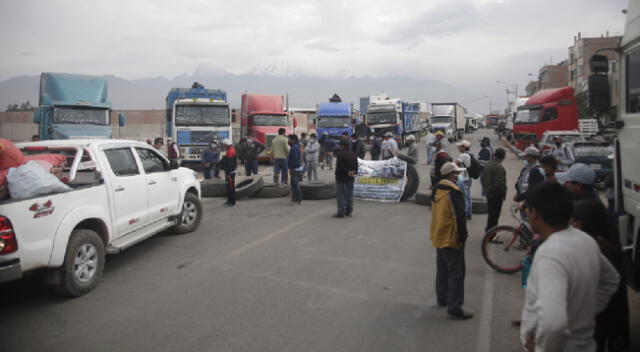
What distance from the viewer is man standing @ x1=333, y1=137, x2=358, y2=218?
10.8 metres

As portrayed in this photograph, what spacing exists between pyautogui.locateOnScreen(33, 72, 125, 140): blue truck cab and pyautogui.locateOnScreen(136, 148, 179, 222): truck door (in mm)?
12503

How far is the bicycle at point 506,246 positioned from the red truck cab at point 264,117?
18.4 m

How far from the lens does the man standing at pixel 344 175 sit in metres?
10.8

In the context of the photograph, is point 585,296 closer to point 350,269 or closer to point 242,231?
point 350,269

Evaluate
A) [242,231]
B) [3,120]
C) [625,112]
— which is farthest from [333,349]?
[3,120]

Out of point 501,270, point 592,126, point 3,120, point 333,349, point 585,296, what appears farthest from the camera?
point 3,120

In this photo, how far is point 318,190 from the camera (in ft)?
44.2

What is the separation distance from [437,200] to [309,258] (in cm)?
291

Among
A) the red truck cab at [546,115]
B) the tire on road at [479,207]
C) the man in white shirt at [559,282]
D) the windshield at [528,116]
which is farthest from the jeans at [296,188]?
the windshield at [528,116]

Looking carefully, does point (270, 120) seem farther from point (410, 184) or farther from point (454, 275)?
point (454, 275)

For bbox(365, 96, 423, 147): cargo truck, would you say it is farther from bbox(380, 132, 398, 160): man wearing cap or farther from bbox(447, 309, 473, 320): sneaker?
bbox(447, 309, 473, 320): sneaker

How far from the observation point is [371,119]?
35.8 metres

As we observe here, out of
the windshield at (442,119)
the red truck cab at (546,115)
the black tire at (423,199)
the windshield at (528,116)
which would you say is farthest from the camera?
the windshield at (442,119)

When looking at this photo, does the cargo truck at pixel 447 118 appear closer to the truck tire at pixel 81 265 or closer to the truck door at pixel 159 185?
the truck door at pixel 159 185
